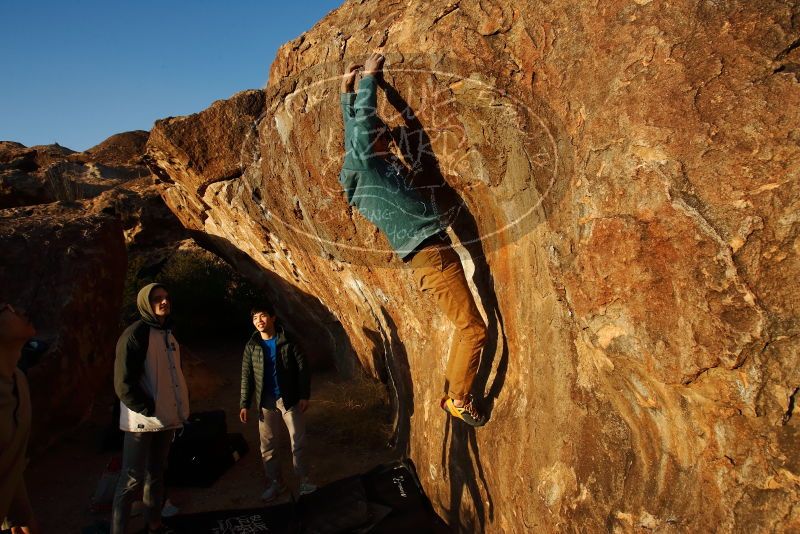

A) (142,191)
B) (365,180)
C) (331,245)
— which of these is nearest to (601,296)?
(365,180)

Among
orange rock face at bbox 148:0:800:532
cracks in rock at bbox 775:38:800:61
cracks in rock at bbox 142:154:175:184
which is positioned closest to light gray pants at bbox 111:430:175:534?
orange rock face at bbox 148:0:800:532

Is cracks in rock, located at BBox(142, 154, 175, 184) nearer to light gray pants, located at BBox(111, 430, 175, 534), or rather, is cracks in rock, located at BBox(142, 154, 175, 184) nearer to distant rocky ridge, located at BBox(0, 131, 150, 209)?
distant rocky ridge, located at BBox(0, 131, 150, 209)

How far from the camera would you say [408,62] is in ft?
10.6

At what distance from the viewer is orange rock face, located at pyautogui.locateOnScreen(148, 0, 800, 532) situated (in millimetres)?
1852

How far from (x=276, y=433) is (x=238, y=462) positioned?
1057 mm

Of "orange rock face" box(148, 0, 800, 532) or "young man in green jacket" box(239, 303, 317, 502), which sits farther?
"young man in green jacket" box(239, 303, 317, 502)

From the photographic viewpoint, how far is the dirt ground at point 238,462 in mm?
4586

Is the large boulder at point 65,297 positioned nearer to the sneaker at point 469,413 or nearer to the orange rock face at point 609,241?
the orange rock face at point 609,241

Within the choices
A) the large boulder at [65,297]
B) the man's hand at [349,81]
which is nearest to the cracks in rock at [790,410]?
the man's hand at [349,81]

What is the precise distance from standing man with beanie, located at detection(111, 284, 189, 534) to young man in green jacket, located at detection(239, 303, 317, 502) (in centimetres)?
62

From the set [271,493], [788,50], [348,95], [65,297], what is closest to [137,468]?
[271,493]

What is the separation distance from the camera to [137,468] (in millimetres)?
3531

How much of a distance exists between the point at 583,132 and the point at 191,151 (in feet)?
13.0

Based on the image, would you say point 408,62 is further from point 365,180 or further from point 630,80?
point 630,80
